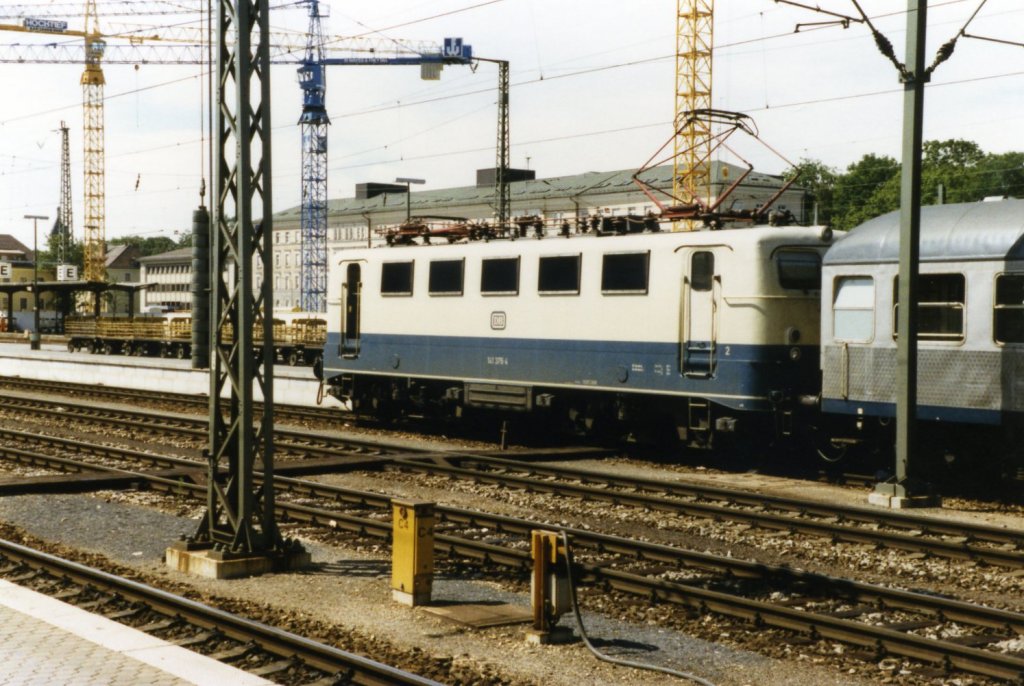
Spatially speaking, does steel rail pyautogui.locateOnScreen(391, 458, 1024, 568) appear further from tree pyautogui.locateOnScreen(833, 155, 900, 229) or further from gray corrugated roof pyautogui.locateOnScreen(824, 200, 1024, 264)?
tree pyautogui.locateOnScreen(833, 155, 900, 229)

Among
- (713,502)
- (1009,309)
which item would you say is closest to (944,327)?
(1009,309)

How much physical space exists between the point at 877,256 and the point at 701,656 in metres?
9.99

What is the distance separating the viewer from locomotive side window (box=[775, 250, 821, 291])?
19.0 meters

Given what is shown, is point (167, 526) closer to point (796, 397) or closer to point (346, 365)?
point (796, 397)

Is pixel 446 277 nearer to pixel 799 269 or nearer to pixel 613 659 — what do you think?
pixel 799 269

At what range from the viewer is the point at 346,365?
87.1 ft

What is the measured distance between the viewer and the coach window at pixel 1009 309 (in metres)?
15.7

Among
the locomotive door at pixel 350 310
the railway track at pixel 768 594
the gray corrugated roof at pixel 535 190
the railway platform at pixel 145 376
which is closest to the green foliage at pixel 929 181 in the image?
the gray corrugated roof at pixel 535 190

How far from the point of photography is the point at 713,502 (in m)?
16.3

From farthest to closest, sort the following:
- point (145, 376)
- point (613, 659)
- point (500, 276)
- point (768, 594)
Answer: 1. point (145, 376)
2. point (500, 276)
3. point (768, 594)
4. point (613, 659)

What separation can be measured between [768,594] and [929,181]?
8854cm

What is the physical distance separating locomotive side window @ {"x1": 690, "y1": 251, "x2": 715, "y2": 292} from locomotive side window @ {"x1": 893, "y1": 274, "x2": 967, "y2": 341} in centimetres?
308

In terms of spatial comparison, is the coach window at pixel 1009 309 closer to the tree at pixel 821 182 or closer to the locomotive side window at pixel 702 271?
the locomotive side window at pixel 702 271

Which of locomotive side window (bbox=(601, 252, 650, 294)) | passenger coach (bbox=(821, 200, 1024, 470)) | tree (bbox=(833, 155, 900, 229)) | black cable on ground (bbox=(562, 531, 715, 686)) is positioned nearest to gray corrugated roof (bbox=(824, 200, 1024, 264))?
passenger coach (bbox=(821, 200, 1024, 470))
